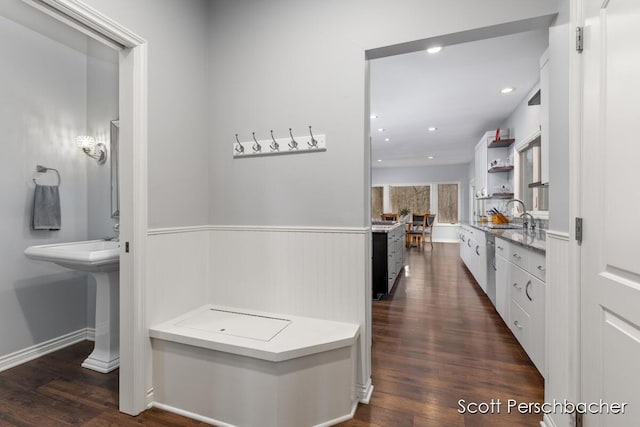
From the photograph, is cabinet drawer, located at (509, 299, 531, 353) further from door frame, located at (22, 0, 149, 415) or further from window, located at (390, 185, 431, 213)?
window, located at (390, 185, 431, 213)

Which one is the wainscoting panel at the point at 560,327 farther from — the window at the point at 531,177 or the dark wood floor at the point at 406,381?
the window at the point at 531,177

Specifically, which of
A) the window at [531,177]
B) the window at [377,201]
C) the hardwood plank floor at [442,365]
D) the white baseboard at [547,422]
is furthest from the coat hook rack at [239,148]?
the window at [377,201]

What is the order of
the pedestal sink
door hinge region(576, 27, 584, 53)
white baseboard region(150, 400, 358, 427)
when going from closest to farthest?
door hinge region(576, 27, 584, 53)
white baseboard region(150, 400, 358, 427)
the pedestal sink

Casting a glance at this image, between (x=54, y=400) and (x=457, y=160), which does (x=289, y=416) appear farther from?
(x=457, y=160)

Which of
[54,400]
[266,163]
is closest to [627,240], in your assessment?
[266,163]

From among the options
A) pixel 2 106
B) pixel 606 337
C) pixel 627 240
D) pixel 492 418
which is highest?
pixel 2 106

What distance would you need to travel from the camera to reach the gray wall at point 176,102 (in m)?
1.66

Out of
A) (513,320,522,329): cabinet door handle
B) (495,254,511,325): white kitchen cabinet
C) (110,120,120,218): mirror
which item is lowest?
(513,320,522,329): cabinet door handle

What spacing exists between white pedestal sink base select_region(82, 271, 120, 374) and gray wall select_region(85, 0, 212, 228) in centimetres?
83

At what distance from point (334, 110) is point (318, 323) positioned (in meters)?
1.28

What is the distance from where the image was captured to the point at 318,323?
5.72ft

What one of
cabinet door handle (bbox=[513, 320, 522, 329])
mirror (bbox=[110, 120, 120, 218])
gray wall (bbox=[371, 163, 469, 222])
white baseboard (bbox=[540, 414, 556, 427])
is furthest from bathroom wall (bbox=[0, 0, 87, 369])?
gray wall (bbox=[371, 163, 469, 222])

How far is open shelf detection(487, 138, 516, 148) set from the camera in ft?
15.4

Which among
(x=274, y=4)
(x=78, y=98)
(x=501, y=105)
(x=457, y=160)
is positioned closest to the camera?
(x=274, y=4)
